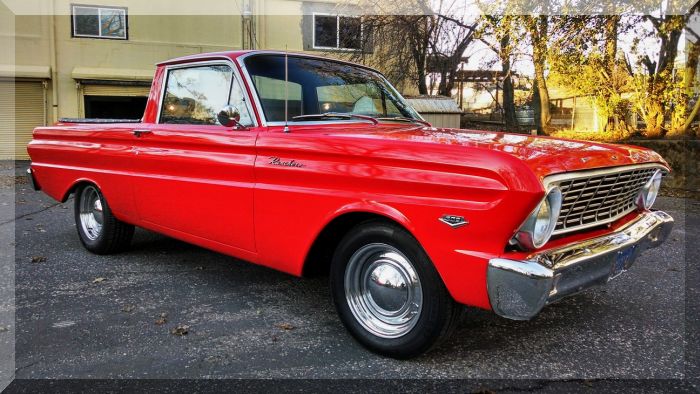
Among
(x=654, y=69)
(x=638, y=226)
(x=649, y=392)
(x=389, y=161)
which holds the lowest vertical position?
(x=649, y=392)

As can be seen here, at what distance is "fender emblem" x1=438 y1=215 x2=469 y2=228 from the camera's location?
8.34 feet

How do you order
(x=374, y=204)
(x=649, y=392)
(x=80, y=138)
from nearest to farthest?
(x=649, y=392) → (x=374, y=204) → (x=80, y=138)

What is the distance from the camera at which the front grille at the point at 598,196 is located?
2.71 meters

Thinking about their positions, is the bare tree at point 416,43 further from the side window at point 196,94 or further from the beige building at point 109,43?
the side window at point 196,94

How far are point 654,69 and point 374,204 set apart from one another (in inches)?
407

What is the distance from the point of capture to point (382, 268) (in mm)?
2994

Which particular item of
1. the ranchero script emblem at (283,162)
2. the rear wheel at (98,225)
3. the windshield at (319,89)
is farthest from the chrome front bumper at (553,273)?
the rear wheel at (98,225)

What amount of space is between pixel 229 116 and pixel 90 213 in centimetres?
262

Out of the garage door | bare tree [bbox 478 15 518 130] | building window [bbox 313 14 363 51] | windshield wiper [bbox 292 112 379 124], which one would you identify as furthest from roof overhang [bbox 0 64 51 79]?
windshield wiper [bbox 292 112 379 124]

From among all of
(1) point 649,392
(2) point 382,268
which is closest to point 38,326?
(2) point 382,268

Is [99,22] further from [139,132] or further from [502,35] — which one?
[139,132]

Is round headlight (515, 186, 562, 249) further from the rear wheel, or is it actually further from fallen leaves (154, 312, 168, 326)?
the rear wheel

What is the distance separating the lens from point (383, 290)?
9.85 feet

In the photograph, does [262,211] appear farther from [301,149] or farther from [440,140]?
[440,140]
